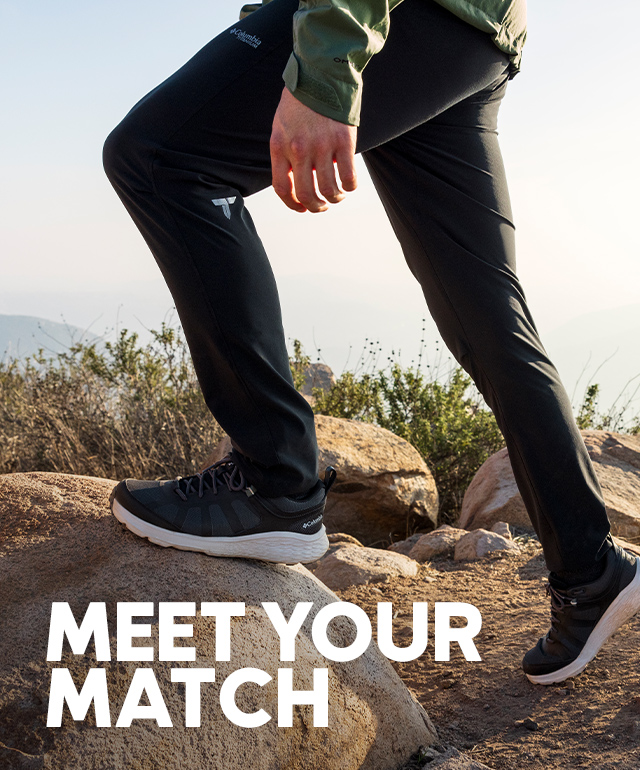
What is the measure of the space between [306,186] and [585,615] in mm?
1341

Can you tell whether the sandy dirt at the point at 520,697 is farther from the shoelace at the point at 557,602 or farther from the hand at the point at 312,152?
the hand at the point at 312,152

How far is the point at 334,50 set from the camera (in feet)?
4.82

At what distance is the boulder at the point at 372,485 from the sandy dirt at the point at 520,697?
1648mm

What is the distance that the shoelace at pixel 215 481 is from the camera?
1942mm

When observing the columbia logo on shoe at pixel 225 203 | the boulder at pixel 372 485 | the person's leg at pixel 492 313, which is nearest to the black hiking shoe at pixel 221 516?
the person's leg at pixel 492 313

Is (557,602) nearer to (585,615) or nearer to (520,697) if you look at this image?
(585,615)

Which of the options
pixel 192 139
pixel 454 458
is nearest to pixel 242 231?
pixel 192 139

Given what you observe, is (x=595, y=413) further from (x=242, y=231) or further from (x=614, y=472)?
→ (x=242, y=231)

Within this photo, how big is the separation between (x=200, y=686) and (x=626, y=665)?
4.10ft

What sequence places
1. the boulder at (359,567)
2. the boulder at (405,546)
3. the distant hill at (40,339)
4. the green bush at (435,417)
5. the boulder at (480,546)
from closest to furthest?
the boulder at (359,567) < the boulder at (480,546) < the boulder at (405,546) < the green bush at (435,417) < the distant hill at (40,339)

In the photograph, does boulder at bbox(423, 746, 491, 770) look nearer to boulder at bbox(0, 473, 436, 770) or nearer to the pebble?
boulder at bbox(0, 473, 436, 770)

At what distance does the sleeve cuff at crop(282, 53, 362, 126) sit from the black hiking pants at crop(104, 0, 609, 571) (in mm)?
165

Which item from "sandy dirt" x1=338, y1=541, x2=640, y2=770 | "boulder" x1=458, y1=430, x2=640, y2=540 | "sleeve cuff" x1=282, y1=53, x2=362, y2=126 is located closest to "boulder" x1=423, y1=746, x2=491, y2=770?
"sandy dirt" x1=338, y1=541, x2=640, y2=770

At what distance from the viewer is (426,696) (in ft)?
7.29
